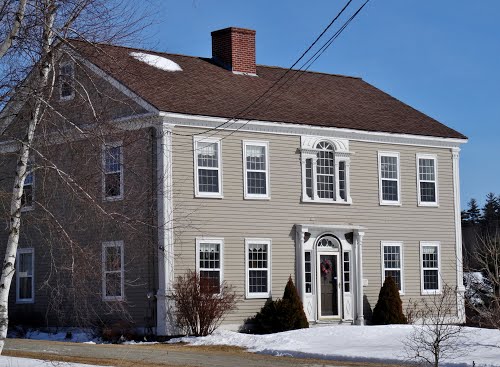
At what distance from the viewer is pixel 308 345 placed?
25.7 meters

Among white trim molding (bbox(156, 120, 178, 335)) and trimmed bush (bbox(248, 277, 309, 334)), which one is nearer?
white trim molding (bbox(156, 120, 178, 335))

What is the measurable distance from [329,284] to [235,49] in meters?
8.73

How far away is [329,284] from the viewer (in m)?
33.5

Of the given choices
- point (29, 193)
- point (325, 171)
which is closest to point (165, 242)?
point (29, 193)

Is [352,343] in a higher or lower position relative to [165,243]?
lower

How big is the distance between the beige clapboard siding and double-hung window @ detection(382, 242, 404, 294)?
0.65ft

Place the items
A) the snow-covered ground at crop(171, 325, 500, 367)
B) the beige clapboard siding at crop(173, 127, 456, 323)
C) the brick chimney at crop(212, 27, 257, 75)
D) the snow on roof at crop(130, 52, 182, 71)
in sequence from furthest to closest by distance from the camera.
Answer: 1. the brick chimney at crop(212, 27, 257, 75)
2. the snow on roof at crop(130, 52, 182, 71)
3. the beige clapboard siding at crop(173, 127, 456, 323)
4. the snow-covered ground at crop(171, 325, 500, 367)

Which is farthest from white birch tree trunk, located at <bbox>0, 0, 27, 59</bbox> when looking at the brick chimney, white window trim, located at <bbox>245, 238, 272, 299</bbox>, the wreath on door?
the brick chimney

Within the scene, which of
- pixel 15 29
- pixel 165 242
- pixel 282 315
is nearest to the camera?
pixel 15 29

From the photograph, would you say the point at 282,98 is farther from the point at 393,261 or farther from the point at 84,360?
the point at 84,360

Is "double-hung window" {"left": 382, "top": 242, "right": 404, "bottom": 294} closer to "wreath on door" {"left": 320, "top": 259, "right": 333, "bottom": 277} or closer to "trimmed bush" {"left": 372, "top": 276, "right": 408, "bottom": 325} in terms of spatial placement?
"trimmed bush" {"left": 372, "top": 276, "right": 408, "bottom": 325}

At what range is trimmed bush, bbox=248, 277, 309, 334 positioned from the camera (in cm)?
3062

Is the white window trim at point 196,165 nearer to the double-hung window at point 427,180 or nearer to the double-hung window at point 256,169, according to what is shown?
the double-hung window at point 256,169

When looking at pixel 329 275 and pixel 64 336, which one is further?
pixel 329 275
